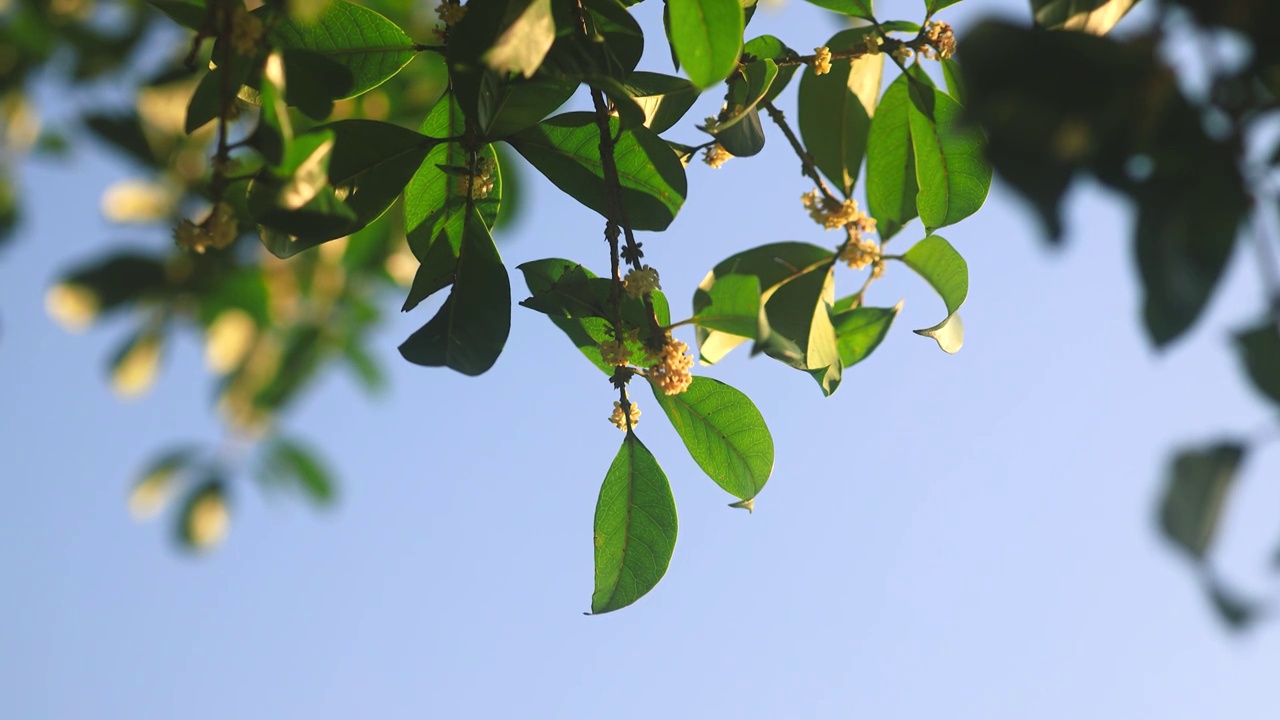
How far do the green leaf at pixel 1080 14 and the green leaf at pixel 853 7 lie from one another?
0.95 feet

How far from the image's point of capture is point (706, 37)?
912 millimetres

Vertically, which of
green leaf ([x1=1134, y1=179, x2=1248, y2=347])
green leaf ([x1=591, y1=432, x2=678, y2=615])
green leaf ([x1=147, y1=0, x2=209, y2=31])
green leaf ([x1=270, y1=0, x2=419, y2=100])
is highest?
green leaf ([x1=147, y1=0, x2=209, y2=31])

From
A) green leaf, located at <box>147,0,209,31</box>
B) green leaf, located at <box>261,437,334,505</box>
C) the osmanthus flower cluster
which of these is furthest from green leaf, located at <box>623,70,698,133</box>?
green leaf, located at <box>261,437,334,505</box>

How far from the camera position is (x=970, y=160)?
3.66ft

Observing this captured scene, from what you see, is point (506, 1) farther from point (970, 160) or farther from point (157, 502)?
point (157, 502)

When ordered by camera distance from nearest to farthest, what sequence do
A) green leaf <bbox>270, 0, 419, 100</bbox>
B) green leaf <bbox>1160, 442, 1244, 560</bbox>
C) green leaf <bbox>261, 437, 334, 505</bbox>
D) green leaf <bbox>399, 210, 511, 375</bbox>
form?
green leaf <bbox>1160, 442, 1244, 560</bbox> < green leaf <bbox>399, 210, 511, 375</bbox> < green leaf <bbox>270, 0, 419, 100</bbox> < green leaf <bbox>261, 437, 334, 505</bbox>

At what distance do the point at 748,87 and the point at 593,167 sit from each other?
182 mm

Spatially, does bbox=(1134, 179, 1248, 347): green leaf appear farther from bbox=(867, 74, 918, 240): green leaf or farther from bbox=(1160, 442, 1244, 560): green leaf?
bbox=(867, 74, 918, 240): green leaf

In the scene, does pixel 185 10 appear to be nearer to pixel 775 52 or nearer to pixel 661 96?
pixel 661 96

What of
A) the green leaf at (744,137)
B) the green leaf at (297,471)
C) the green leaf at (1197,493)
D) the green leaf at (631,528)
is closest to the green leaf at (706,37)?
the green leaf at (744,137)

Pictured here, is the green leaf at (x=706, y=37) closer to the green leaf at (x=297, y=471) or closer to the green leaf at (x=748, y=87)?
the green leaf at (x=748, y=87)

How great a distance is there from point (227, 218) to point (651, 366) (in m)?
Answer: 0.42

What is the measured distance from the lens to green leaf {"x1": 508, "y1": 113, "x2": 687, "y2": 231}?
1.08 m

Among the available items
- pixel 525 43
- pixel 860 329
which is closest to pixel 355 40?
pixel 525 43
